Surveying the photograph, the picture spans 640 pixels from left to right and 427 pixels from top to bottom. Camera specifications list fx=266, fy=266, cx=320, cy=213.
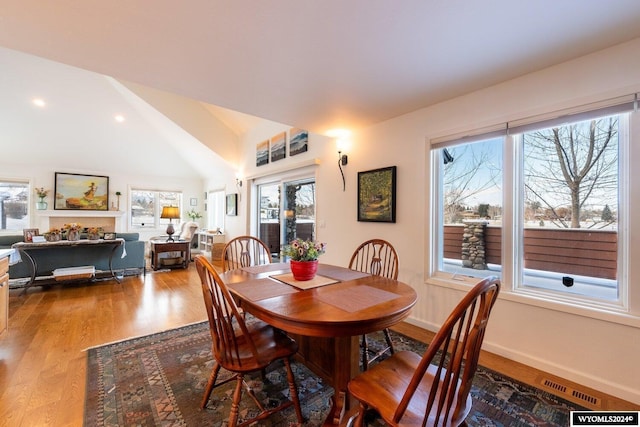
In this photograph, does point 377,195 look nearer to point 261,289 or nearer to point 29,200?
point 261,289

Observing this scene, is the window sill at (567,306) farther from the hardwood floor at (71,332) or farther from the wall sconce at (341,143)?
the wall sconce at (341,143)

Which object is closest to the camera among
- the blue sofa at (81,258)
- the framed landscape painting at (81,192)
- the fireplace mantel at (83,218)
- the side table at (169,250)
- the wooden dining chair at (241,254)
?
the wooden dining chair at (241,254)

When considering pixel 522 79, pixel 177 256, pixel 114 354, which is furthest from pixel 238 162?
pixel 522 79

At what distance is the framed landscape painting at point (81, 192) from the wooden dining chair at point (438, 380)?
8488 millimetres

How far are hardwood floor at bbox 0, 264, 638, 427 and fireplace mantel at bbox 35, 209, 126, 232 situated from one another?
137 inches

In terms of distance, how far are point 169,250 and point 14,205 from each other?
4275 millimetres

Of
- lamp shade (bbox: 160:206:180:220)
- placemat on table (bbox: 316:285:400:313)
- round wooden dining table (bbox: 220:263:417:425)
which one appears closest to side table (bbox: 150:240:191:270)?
lamp shade (bbox: 160:206:180:220)

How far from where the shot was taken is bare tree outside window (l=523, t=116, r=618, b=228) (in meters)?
1.86

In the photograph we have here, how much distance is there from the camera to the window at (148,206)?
7699 mm

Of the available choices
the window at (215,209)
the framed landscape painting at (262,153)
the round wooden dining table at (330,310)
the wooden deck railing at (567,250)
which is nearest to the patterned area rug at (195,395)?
the round wooden dining table at (330,310)

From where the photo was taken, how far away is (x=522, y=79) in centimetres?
212

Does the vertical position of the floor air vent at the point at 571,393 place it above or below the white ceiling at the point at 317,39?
below

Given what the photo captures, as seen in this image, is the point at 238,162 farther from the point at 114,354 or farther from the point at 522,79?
the point at 522,79

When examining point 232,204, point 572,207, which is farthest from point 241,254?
point 232,204
